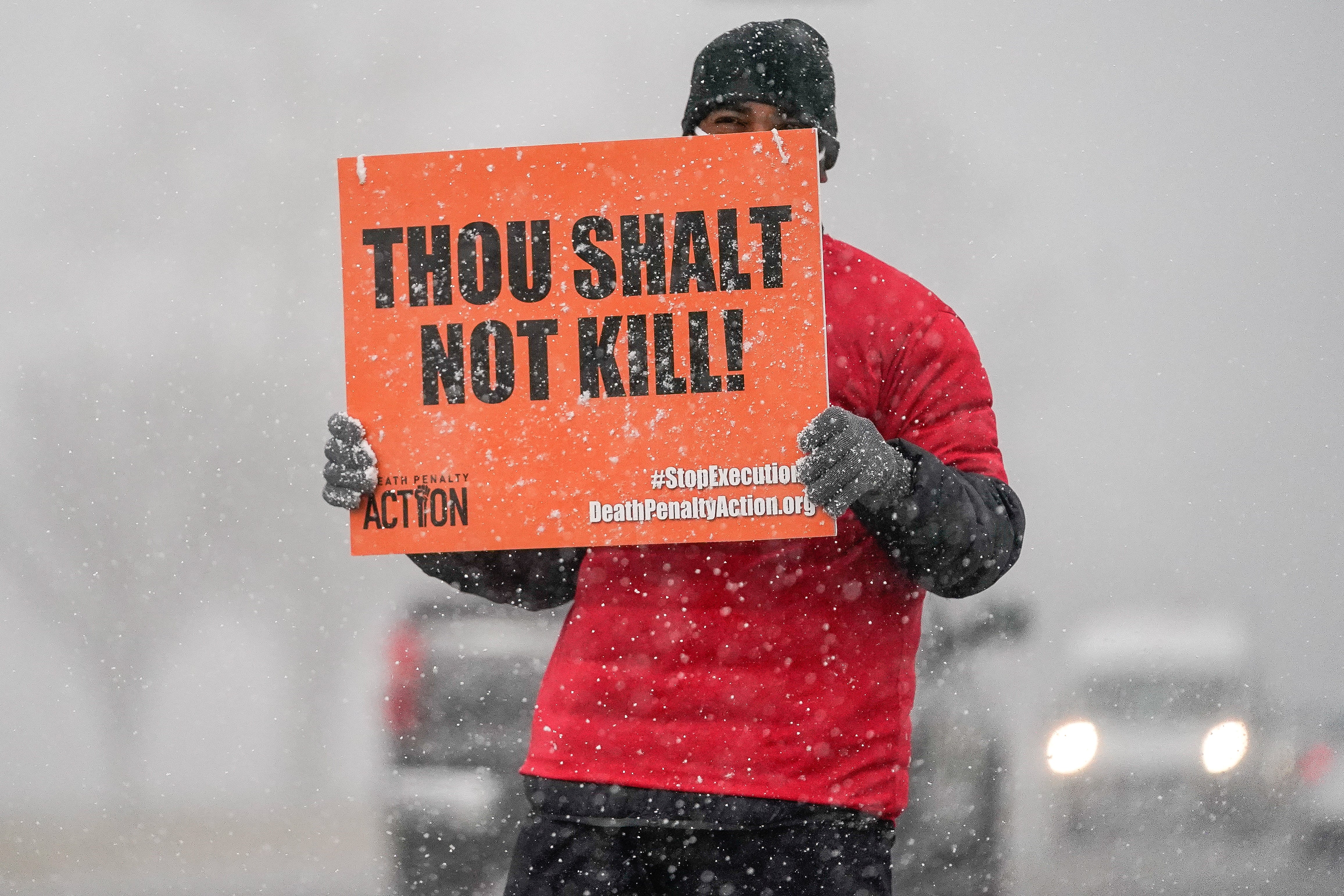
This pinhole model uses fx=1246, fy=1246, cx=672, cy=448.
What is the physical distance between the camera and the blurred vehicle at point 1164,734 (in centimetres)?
318

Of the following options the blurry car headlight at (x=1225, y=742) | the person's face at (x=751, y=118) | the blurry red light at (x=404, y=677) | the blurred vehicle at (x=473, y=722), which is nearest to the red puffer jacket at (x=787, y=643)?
the person's face at (x=751, y=118)

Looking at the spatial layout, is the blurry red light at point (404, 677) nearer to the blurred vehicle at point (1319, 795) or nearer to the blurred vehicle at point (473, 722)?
the blurred vehicle at point (473, 722)

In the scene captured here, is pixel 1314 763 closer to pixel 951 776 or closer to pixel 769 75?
pixel 951 776

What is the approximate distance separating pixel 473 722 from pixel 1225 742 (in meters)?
1.96

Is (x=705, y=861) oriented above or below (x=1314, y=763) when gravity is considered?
above

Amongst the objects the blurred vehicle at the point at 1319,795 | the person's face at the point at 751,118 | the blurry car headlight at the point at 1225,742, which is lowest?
the blurred vehicle at the point at 1319,795

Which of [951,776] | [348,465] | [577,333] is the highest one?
[577,333]

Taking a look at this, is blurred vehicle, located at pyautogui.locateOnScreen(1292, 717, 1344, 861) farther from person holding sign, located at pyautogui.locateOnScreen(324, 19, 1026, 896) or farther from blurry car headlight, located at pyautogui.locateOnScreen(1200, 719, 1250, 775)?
person holding sign, located at pyautogui.locateOnScreen(324, 19, 1026, 896)

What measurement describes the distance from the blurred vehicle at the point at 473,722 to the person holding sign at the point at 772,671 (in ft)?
4.47

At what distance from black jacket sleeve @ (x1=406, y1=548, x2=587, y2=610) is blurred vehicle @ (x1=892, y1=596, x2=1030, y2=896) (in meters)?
1.43

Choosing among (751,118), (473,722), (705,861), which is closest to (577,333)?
(751,118)

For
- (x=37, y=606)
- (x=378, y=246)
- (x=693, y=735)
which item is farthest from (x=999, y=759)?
(x=37, y=606)

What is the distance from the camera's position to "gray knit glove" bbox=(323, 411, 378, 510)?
1552mm

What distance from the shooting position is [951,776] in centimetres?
308
